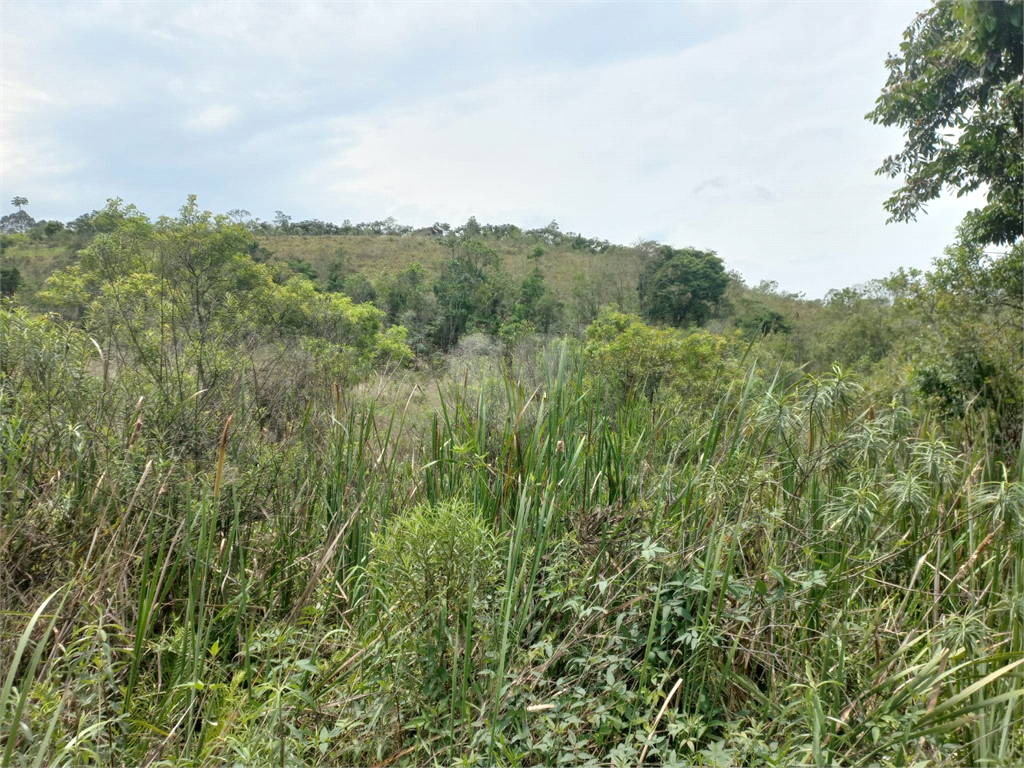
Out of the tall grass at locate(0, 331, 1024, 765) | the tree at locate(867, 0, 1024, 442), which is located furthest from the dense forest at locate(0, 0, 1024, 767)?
the tree at locate(867, 0, 1024, 442)

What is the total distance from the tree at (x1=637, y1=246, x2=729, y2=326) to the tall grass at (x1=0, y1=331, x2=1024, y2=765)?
72.2 feet

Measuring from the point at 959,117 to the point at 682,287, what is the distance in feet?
57.6

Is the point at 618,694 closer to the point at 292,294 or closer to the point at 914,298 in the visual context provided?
the point at 914,298

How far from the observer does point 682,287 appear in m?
24.5

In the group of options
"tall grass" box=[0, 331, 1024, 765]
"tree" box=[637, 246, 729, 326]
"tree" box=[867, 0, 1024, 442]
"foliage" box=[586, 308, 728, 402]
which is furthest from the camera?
"tree" box=[637, 246, 729, 326]

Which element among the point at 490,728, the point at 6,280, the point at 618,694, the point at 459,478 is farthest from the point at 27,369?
the point at 6,280

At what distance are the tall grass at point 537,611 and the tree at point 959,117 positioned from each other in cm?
655

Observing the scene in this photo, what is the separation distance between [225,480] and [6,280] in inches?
657

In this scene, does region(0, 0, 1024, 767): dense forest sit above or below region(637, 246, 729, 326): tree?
below

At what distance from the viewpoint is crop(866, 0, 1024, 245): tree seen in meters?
6.36

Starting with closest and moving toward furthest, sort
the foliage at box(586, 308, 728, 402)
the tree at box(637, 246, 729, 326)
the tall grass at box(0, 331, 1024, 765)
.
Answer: the tall grass at box(0, 331, 1024, 765) → the foliage at box(586, 308, 728, 402) → the tree at box(637, 246, 729, 326)

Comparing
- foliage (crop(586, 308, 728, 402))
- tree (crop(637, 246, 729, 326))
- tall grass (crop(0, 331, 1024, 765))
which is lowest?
tall grass (crop(0, 331, 1024, 765))

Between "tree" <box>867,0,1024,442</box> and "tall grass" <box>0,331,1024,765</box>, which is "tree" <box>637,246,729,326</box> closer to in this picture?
"tree" <box>867,0,1024,442</box>

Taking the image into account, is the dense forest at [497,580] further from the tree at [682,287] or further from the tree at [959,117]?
the tree at [682,287]
